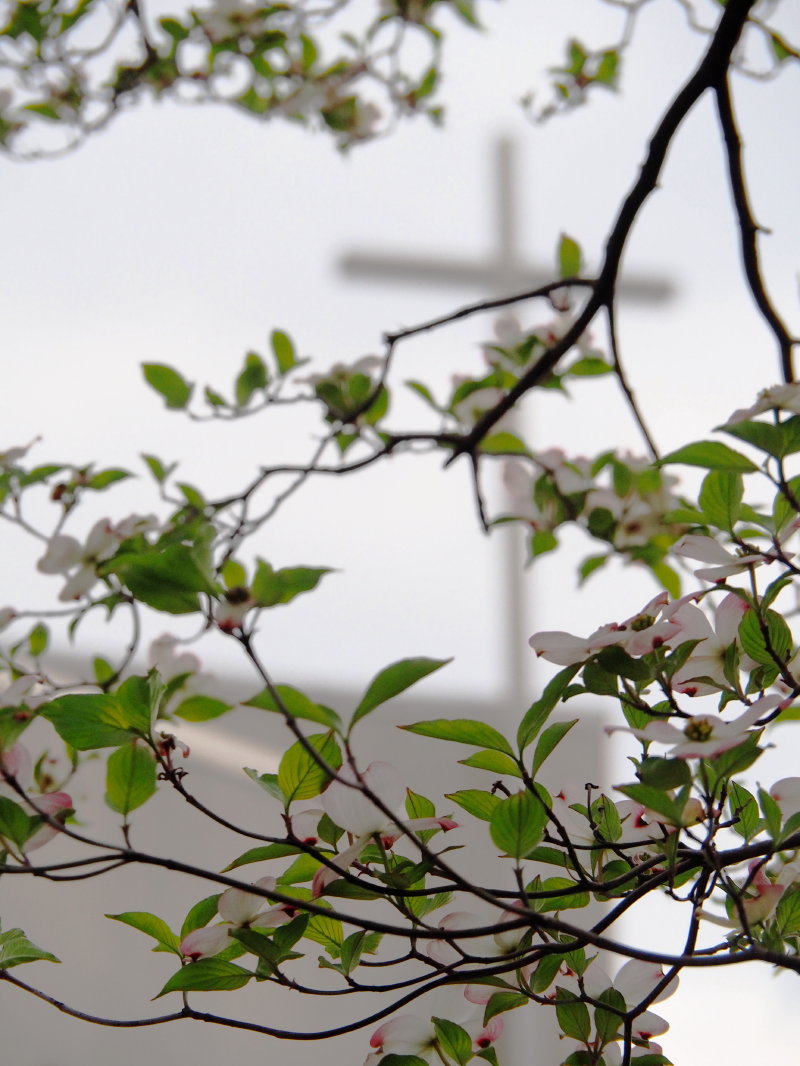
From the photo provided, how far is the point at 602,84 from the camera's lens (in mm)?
1156

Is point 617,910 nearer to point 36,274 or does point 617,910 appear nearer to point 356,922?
point 356,922

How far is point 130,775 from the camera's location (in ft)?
1.23

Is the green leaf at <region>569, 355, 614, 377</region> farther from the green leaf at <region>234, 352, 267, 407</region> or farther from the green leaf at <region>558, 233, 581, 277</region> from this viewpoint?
the green leaf at <region>234, 352, 267, 407</region>

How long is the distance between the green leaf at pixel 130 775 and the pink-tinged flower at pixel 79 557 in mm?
257

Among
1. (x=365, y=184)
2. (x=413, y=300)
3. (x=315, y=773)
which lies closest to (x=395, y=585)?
(x=413, y=300)

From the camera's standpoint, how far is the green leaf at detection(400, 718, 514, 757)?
331 millimetres

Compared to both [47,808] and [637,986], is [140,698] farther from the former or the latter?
[637,986]

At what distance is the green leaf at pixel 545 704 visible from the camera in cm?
33

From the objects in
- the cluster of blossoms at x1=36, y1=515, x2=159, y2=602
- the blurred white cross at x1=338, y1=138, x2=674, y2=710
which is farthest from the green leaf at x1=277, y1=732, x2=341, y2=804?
the blurred white cross at x1=338, y1=138, x2=674, y2=710

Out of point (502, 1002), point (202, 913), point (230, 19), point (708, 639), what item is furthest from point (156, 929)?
point (230, 19)

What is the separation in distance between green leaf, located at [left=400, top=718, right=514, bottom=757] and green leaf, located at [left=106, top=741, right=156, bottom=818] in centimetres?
10

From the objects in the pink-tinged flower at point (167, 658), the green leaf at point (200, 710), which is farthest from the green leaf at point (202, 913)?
the pink-tinged flower at point (167, 658)

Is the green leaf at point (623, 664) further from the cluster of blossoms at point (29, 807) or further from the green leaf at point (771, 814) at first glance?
the cluster of blossoms at point (29, 807)

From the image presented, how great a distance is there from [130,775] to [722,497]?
242mm
